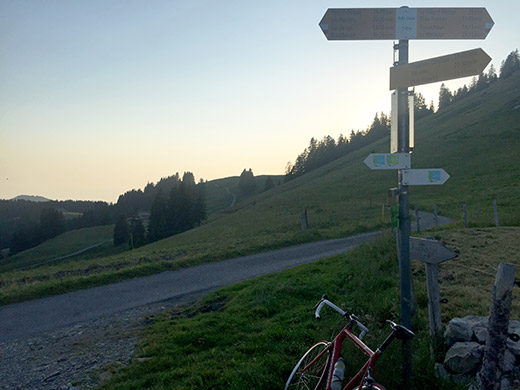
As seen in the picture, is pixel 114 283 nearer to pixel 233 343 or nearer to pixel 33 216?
pixel 233 343

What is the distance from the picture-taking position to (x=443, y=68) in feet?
13.4

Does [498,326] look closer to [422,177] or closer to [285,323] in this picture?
[422,177]

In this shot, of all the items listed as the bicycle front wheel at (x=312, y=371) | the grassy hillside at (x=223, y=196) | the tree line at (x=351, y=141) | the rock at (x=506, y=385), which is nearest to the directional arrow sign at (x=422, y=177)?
the bicycle front wheel at (x=312, y=371)

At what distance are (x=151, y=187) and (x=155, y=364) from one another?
138461mm

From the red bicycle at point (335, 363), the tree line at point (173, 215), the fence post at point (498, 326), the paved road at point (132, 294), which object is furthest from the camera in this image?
the tree line at point (173, 215)

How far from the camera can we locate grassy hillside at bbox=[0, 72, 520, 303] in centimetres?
1503

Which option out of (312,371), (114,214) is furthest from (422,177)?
(114,214)

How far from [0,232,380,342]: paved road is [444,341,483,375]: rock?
7.46 metres

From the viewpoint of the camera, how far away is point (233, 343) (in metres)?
6.57

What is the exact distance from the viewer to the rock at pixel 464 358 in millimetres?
4239

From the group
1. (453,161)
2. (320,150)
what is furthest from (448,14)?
(320,150)

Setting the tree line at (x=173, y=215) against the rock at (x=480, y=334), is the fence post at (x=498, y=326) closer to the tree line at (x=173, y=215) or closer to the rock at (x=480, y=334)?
the rock at (x=480, y=334)

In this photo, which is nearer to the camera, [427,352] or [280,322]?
[427,352]

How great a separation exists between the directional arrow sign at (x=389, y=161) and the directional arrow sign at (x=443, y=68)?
0.76 meters
